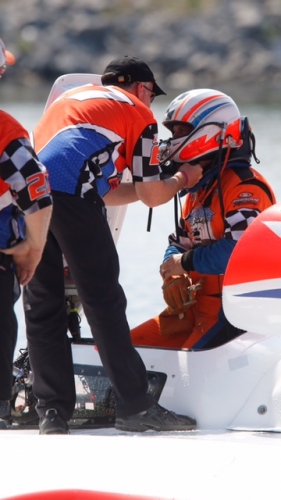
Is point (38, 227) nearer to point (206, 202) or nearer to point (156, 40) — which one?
point (206, 202)

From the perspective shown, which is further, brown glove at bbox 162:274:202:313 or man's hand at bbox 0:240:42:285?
brown glove at bbox 162:274:202:313

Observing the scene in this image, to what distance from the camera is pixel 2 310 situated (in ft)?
14.3

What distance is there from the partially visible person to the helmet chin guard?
96 centimetres

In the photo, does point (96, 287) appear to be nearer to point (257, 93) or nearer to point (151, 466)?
point (151, 466)

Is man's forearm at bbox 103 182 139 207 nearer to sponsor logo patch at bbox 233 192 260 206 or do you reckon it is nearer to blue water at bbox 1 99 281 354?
sponsor logo patch at bbox 233 192 260 206

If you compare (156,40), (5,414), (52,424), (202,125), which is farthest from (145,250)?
(156,40)

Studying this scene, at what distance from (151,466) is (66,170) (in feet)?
5.34

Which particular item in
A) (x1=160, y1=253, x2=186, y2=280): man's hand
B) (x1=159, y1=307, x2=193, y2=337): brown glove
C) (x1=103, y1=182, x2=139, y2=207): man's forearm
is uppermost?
(x1=103, y1=182, x2=139, y2=207): man's forearm

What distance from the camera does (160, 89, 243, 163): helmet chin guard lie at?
5094 millimetres

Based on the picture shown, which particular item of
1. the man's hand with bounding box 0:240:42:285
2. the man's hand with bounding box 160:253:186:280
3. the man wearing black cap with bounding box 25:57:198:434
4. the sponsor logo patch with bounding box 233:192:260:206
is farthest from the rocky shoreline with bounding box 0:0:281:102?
the man's hand with bounding box 0:240:42:285

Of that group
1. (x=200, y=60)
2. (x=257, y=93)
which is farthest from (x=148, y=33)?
(x=257, y=93)

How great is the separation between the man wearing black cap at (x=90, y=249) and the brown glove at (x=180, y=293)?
43 cm

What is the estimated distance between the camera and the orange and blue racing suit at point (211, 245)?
490 cm

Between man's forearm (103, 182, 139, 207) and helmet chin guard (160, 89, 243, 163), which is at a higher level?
helmet chin guard (160, 89, 243, 163)
